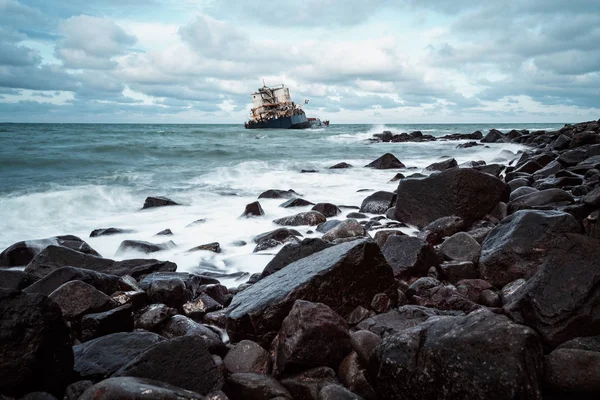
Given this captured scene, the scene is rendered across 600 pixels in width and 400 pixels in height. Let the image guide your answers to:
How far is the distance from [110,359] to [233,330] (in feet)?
2.85

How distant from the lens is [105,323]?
11.3 ft

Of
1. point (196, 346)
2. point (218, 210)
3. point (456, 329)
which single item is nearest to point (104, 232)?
point (218, 210)

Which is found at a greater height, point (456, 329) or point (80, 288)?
point (456, 329)

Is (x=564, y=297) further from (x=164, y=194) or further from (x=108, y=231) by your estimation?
(x=164, y=194)

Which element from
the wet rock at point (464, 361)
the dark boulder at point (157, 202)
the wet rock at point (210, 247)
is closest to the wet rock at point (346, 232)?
the wet rock at point (210, 247)

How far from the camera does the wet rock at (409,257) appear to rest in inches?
167

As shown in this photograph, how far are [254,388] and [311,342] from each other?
43cm

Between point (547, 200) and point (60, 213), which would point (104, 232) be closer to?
point (60, 213)

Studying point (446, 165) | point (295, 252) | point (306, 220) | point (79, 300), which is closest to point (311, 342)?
point (295, 252)

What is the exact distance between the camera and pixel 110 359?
2867 millimetres

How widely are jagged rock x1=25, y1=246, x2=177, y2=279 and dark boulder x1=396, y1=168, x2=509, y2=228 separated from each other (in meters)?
3.72

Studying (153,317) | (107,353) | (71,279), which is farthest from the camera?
(71,279)

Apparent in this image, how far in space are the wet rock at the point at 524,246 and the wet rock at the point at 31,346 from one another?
3414 millimetres

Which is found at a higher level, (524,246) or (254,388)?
(524,246)
